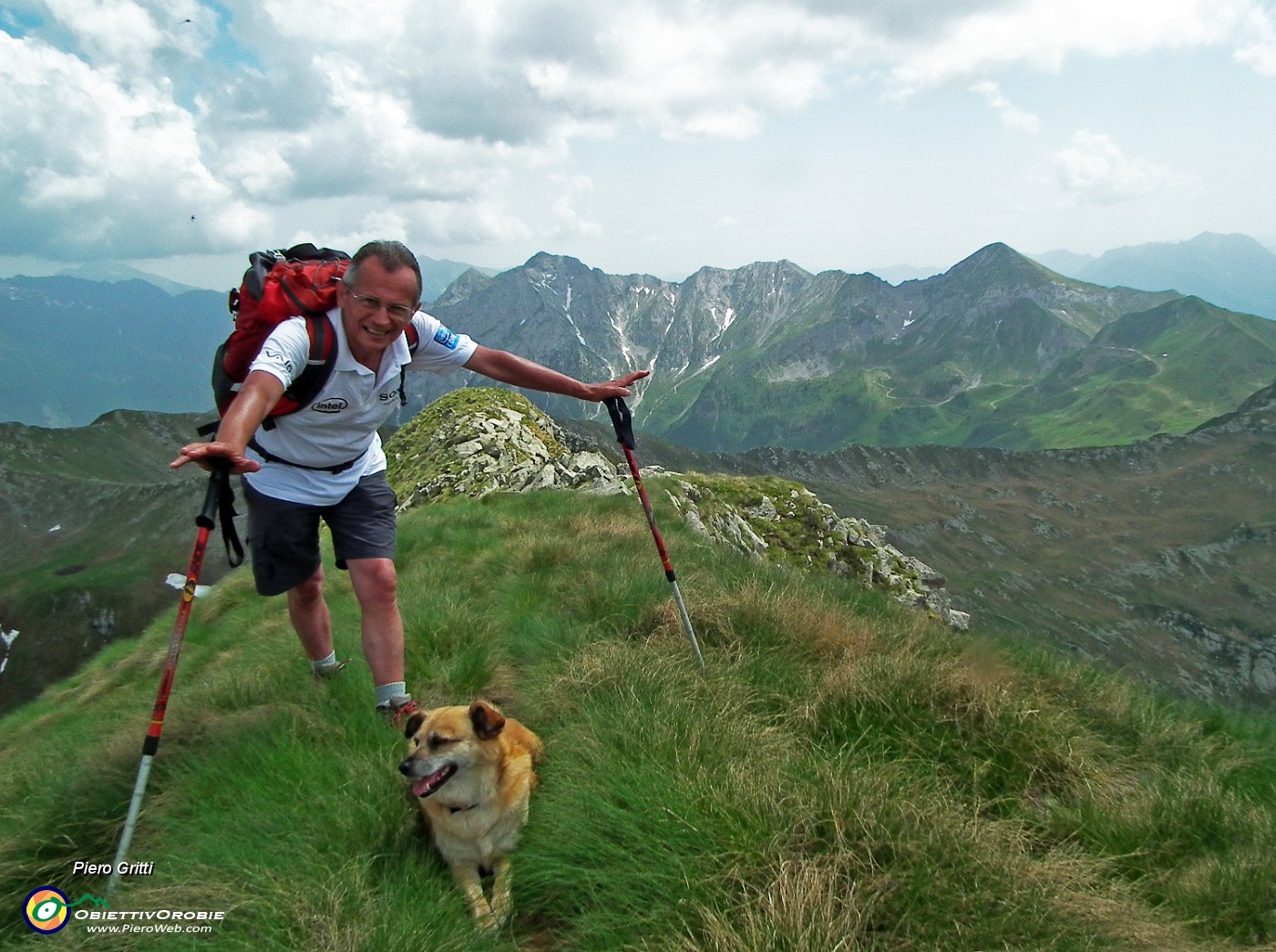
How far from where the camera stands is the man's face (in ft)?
15.0

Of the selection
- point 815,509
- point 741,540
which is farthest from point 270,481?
point 815,509

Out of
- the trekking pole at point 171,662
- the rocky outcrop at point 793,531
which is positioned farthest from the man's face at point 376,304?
the rocky outcrop at point 793,531

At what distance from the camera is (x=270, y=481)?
17.1 ft

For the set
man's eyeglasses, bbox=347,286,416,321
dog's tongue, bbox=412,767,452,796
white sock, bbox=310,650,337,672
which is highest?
man's eyeglasses, bbox=347,286,416,321

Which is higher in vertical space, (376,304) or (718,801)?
(376,304)

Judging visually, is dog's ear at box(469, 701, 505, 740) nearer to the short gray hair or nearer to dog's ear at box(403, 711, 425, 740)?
dog's ear at box(403, 711, 425, 740)

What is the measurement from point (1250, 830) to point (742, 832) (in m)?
2.94

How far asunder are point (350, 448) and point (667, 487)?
1416cm

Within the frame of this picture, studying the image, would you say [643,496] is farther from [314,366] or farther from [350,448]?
[314,366]

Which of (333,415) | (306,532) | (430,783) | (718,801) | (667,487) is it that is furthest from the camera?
(667,487)

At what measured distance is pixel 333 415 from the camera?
493 cm

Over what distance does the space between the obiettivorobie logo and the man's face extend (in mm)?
3458

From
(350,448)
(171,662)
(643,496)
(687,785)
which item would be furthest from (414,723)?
(643,496)

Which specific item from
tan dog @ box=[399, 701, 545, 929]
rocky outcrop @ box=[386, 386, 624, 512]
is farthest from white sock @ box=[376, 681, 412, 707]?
rocky outcrop @ box=[386, 386, 624, 512]
